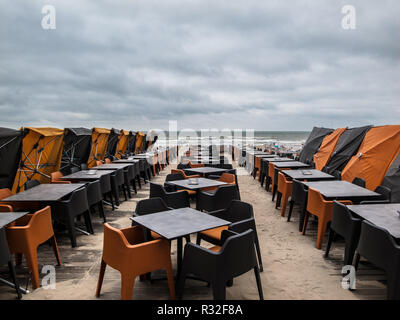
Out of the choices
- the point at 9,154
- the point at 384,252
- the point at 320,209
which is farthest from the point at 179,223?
the point at 9,154

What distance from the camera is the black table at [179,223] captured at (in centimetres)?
262

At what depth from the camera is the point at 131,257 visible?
8.21ft

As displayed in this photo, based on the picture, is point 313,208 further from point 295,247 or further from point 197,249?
point 197,249

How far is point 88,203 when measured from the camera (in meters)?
4.88

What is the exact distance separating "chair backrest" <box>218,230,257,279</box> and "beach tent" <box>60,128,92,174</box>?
7.18 metres

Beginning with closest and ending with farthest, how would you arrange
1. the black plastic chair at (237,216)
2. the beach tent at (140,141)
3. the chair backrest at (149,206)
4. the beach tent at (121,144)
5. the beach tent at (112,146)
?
the black plastic chair at (237,216)
the chair backrest at (149,206)
the beach tent at (112,146)
the beach tent at (121,144)
the beach tent at (140,141)

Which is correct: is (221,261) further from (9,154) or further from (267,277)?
(9,154)

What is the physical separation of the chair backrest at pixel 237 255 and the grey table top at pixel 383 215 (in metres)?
1.25

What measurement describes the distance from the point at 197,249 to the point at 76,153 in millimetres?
8618

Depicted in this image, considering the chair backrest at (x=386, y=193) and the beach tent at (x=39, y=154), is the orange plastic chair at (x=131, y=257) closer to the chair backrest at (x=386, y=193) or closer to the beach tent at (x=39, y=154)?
the chair backrest at (x=386, y=193)

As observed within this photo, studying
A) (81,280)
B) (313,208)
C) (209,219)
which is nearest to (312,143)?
(313,208)

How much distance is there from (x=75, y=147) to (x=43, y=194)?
5.70 metres

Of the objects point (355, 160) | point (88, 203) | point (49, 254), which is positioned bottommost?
point (49, 254)

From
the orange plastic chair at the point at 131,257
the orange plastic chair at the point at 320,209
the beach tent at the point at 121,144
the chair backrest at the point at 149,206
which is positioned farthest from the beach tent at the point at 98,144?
the orange plastic chair at the point at 131,257
